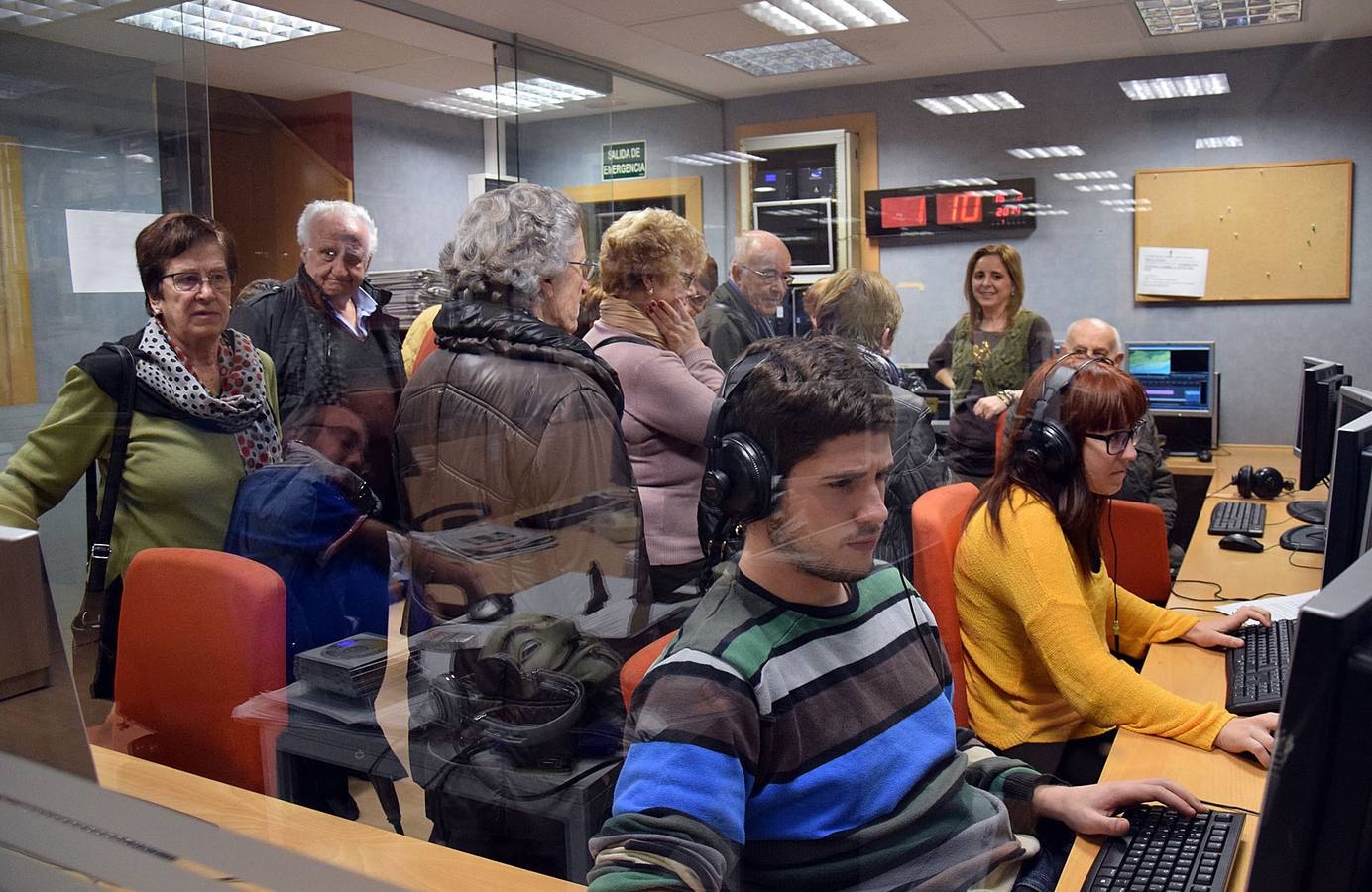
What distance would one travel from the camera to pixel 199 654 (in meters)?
1.51

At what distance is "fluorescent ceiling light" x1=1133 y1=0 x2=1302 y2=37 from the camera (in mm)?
1245

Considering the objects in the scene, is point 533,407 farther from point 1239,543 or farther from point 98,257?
point 1239,543

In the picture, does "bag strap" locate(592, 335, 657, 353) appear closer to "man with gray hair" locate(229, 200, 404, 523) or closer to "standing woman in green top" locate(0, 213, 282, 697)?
"man with gray hair" locate(229, 200, 404, 523)

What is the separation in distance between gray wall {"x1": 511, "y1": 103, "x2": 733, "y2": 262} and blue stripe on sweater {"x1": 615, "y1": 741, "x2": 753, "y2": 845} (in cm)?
80

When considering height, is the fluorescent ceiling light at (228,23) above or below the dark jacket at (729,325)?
above

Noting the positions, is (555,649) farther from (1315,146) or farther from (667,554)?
(1315,146)

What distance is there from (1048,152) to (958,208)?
14cm

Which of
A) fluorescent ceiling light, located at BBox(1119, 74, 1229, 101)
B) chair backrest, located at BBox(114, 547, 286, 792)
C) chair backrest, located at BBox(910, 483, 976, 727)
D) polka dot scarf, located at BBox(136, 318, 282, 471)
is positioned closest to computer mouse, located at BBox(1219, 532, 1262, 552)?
chair backrest, located at BBox(910, 483, 976, 727)

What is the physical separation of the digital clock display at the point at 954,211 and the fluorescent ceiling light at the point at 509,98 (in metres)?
0.46

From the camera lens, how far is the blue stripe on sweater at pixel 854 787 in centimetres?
85

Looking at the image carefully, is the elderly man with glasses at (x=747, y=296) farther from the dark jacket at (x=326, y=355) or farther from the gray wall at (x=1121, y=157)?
the dark jacket at (x=326, y=355)

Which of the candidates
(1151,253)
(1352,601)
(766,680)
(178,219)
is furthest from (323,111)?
(1352,601)

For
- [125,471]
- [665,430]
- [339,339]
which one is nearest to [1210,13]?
[665,430]

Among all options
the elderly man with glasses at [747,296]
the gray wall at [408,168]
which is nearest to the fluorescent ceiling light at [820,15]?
the elderly man with glasses at [747,296]
